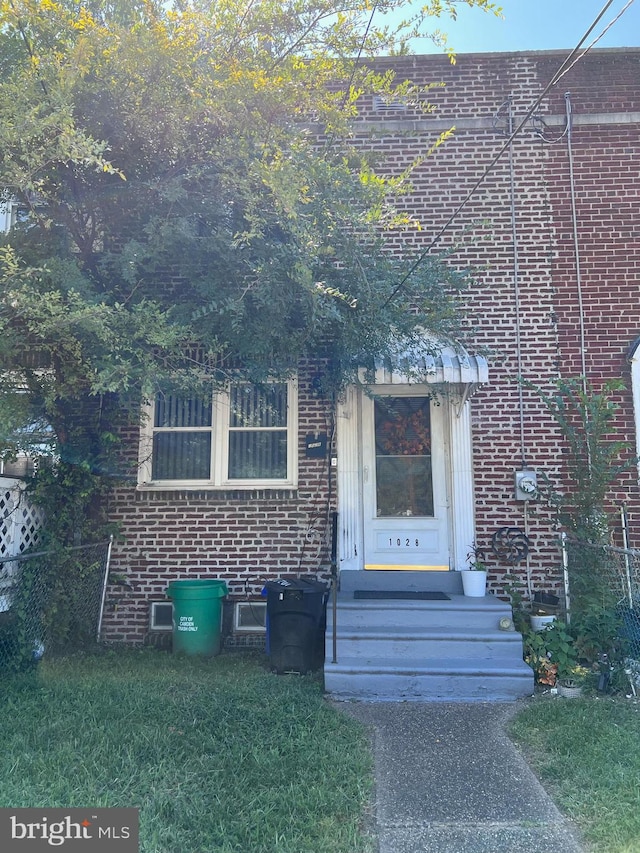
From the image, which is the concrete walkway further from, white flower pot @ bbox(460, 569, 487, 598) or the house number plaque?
the house number plaque

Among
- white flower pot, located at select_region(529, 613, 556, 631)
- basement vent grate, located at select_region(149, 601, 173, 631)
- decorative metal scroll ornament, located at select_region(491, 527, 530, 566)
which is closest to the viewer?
white flower pot, located at select_region(529, 613, 556, 631)

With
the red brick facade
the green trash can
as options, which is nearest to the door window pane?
the red brick facade

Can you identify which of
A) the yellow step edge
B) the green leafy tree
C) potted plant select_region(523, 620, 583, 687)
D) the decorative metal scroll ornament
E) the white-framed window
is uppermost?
the green leafy tree

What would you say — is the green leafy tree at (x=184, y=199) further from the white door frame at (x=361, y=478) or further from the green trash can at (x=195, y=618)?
the green trash can at (x=195, y=618)

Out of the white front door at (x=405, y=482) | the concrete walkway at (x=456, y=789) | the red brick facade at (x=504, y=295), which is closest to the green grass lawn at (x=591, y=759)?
the concrete walkway at (x=456, y=789)

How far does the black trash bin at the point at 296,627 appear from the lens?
5.68 metres

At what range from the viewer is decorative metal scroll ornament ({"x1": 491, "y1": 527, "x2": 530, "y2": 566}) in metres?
6.60

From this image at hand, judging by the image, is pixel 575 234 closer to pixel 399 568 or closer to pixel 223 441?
pixel 399 568

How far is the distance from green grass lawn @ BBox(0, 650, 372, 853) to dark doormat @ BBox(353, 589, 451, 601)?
4.07ft

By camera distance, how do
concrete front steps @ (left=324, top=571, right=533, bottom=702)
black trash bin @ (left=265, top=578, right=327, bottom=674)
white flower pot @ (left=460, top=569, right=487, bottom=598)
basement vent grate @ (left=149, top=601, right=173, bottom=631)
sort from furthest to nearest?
basement vent grate @ (left=149, top=601, right=173, bottom=631)
white flower pot @ (left=460, top=569, right=487, bottom=598)
black trash bin @ (left=265, top=578, right=327, bottom=674)
concrete front steps @ (left=324, top=571, right=533, bottom=702)

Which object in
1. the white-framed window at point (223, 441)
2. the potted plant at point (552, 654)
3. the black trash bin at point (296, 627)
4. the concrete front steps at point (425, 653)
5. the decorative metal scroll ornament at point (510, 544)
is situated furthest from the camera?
the white-framed window at point (223, 441)

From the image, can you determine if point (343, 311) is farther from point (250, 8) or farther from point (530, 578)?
point (530, 578)

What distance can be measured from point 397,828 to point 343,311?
156 inches

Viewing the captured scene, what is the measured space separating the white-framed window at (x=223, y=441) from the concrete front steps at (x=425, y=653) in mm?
1854
